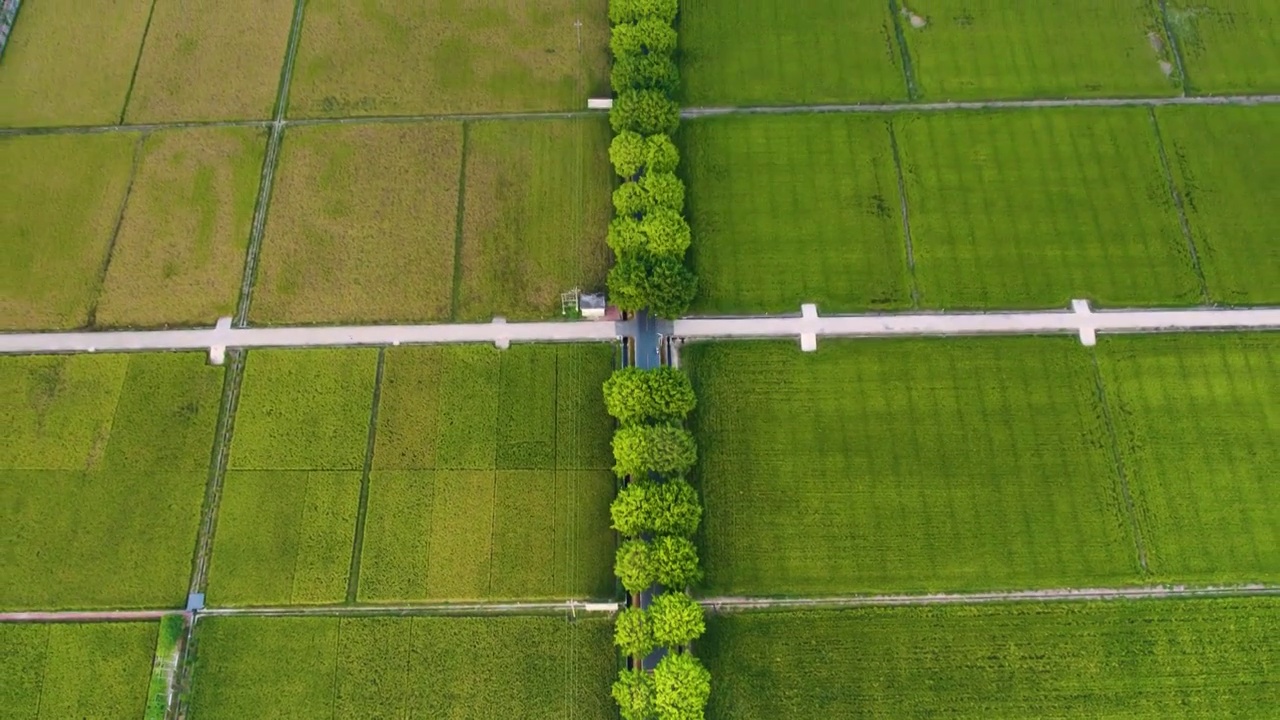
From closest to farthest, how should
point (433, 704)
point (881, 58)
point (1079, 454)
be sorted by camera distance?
1. point (433, 704)
2. point (1079, 454)
3. point (881, 58)

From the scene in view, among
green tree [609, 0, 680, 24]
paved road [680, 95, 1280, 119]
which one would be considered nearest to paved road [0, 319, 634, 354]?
paved road [680, 95, 1280, 119]

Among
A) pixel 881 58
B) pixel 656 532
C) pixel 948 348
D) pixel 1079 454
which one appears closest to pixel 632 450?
pixel 656 532

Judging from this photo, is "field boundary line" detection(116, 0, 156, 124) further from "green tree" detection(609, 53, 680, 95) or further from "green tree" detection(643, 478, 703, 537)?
"green tree" detection(643, 478, 703, 537)

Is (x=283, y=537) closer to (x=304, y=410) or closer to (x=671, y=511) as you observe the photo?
(x=304, y=410)

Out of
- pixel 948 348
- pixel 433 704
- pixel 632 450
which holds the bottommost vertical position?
pixel 433 704

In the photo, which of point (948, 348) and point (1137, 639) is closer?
point (1137, 639)

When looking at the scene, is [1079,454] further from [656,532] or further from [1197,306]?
[656,532]
